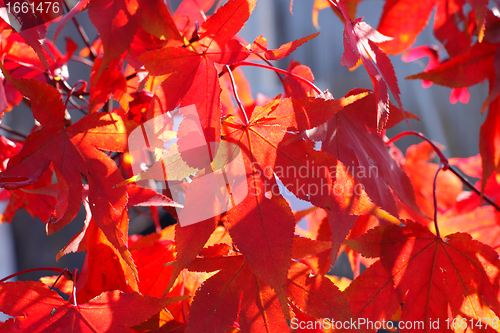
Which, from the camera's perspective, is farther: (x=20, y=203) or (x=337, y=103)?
(x=20, y=203)

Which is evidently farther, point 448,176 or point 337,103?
point 448,176

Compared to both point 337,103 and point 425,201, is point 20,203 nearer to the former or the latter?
point 337,103

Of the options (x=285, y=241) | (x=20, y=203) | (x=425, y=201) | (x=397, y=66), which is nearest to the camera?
(x=285, y=241)

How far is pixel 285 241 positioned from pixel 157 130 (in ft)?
0.46

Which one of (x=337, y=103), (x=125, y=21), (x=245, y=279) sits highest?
(x=125, y=21)

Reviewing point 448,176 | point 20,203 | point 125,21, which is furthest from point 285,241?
point 448,176

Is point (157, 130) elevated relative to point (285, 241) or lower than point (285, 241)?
elevated

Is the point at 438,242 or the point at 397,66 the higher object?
A: the point at 397,66

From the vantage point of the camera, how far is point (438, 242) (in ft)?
1.14

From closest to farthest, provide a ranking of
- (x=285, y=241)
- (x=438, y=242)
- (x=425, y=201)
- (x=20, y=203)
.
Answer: (x=285, y=241) < (x=438, y=242) < (x=20, y=203) < (x=425, y=201)

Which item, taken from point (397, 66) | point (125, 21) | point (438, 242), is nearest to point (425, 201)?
point (438, 242)

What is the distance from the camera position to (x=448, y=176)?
0.73 meters

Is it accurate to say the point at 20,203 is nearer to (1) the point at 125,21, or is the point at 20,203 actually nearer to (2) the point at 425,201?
(1) the point at 125,21

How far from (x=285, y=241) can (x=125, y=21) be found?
200 mm
